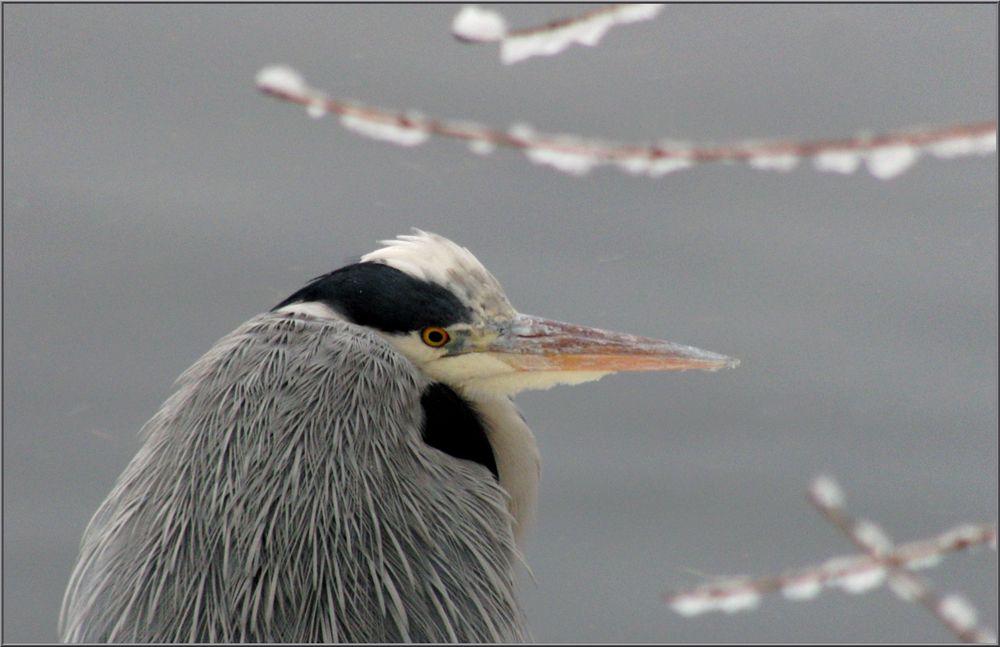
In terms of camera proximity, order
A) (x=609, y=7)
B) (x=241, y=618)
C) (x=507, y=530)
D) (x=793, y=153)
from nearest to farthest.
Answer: (x=793, y=153) → (x=609, y=7) → (x=241, y=618) → (x=507, y=530)

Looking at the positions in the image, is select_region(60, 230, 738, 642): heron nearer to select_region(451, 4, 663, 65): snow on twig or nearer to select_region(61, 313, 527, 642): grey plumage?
select_region(61, 313, 527, 642): grey plumage

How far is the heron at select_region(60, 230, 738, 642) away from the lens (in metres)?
1.42

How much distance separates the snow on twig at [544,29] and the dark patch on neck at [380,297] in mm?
685

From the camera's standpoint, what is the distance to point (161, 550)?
1452mm

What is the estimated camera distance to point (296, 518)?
1452 millimetres

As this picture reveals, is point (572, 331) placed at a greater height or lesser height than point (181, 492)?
greater

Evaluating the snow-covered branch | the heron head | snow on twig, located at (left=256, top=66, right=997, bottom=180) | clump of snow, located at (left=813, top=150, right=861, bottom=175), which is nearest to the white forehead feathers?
the heron head

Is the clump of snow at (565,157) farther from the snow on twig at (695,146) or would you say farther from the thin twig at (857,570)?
the thin twig at (857,570)

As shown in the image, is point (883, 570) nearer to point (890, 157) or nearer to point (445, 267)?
point (890, 157)

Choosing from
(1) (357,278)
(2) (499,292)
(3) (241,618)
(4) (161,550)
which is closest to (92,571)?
(4) (161,550)

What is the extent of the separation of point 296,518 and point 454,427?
1.23ft

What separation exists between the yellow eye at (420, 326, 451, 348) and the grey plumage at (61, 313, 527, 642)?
73 millimetres

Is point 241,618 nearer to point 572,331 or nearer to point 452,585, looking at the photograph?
point 452,585

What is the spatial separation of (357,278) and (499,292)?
0.24m
